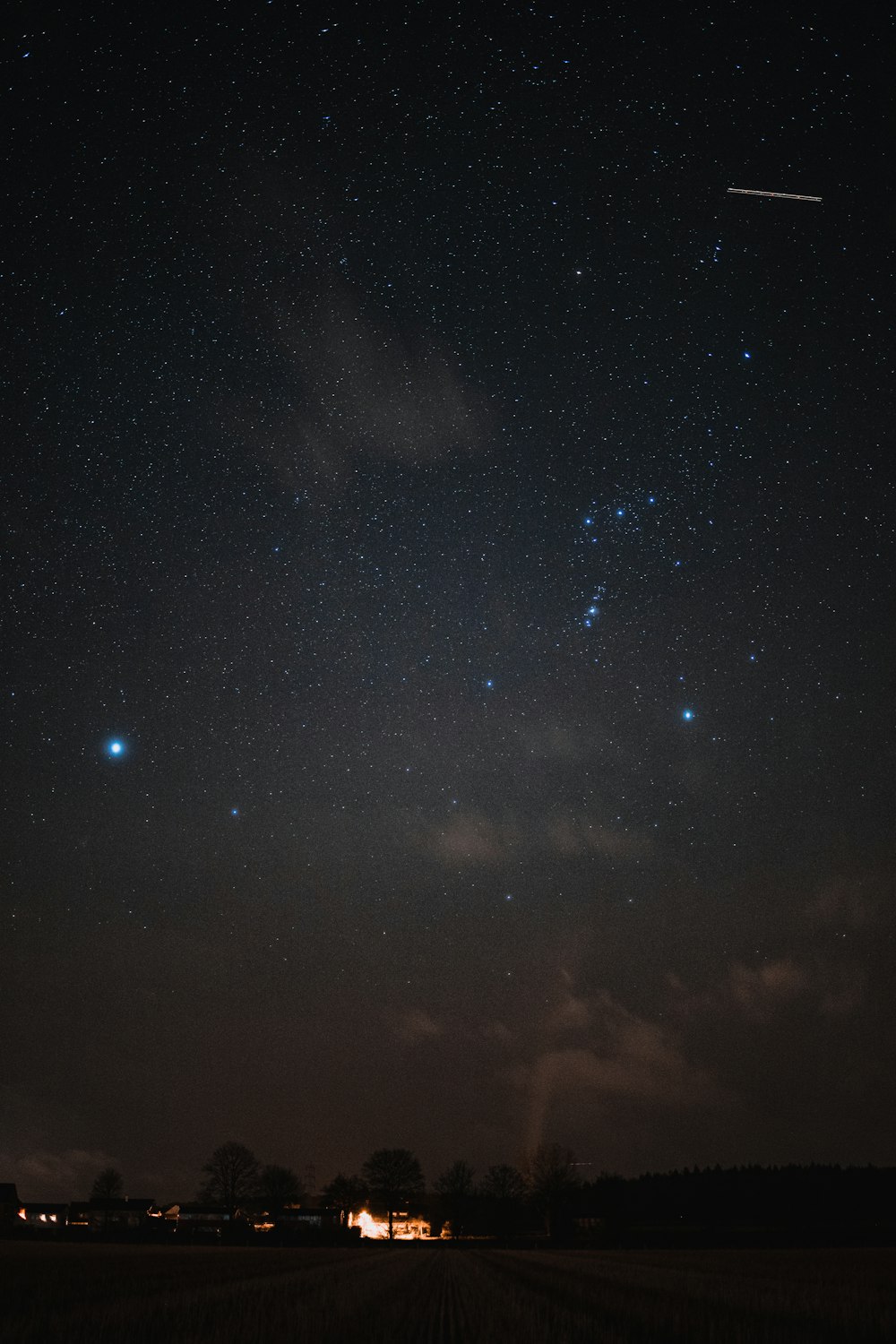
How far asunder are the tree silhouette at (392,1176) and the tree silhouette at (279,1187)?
31.3ft

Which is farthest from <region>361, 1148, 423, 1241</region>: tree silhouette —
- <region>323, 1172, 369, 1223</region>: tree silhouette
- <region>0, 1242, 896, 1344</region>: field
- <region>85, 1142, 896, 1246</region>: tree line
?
<region>0, 1242, 896, 1344</region>: field

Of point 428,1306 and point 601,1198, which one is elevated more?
point 428,1306

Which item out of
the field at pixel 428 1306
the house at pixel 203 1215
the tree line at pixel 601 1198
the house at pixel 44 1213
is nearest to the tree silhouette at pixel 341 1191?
the tree line at pixel 601 1198

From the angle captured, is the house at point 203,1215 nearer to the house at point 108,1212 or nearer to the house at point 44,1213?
the house at point 108,1212

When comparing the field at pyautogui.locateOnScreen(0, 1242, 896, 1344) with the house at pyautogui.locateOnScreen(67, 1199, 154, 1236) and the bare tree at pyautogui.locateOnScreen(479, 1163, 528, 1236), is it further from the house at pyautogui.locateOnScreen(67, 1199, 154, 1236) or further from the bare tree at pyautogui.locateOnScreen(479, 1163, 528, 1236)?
the house at pyautogui.locateOnScreen(67, 1199, 154, 1236)

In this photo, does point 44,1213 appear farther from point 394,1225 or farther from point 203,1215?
point 394,1225

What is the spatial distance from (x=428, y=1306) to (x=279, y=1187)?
107968 mm

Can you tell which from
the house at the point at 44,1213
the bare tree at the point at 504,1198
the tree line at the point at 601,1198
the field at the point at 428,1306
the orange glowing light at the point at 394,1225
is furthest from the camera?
the orange glowing light at the point at 394,1225

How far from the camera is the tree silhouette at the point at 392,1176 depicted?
356 feet

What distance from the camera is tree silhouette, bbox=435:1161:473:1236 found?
361 feet

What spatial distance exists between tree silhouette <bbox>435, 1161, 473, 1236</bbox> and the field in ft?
304

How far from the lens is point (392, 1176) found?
10838 centimetres

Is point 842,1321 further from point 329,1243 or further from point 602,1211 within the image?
point 602,1211

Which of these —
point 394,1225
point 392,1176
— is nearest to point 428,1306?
point 392,1176
